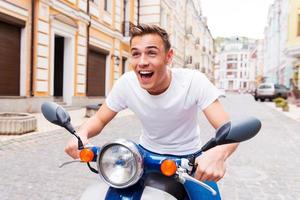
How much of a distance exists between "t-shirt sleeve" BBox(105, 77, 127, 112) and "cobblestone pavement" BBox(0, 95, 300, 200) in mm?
2011

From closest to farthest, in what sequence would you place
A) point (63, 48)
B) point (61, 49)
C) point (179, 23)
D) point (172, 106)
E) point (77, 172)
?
point (172, 106)
point (77, 172)
point (63, 48)
point (61, 49)
point (179, 23)

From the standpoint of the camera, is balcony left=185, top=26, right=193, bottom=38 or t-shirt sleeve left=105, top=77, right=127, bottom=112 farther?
balcony left=185, top=26, right=193, bottom=38

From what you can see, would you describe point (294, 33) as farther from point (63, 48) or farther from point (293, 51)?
point (63, 48)

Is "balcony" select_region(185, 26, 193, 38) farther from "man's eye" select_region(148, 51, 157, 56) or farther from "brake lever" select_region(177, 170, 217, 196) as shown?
"brake lever" select_region(177, 170, 217, 196)

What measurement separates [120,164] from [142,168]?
0.10 m

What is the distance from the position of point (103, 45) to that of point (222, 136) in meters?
18.0

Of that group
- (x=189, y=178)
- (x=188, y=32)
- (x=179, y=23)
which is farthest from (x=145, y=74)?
(x=188, y=32)

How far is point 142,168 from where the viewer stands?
1440 mm

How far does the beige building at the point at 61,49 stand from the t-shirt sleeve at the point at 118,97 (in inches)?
390

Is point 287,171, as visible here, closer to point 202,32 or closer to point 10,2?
point 10,2

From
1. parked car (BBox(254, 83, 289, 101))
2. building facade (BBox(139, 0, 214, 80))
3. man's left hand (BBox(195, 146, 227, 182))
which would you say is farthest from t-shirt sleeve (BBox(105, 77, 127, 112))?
parked car (BBox(254, 83, 289, 101))

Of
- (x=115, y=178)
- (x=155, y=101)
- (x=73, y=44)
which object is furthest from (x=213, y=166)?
(x=73, y=44)

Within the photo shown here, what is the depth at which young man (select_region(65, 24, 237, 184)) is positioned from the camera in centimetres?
172

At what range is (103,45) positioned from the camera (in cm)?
1886
